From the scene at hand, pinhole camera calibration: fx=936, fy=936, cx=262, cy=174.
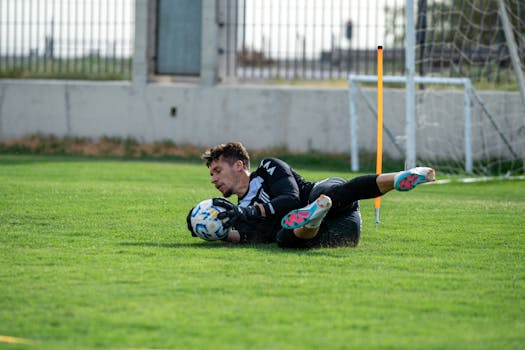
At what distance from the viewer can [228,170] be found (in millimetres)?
7496

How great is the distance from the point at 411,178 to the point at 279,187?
106cm

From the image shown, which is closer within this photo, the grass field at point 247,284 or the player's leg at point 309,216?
the grass field at point 247,284

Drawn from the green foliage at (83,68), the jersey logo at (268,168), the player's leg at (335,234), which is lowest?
the player's leg at (335,234)

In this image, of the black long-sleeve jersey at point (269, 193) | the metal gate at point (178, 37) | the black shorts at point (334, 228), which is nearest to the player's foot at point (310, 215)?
the black shorts at point (334, 228)

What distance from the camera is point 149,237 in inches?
303

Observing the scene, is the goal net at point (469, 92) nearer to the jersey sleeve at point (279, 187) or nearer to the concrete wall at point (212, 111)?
the concrete wall at point (212, 111)

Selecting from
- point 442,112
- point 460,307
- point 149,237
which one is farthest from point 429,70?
point 460,307

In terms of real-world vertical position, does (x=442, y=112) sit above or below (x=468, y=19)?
below

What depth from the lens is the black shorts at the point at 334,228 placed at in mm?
7117

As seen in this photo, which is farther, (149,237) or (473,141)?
(473,141)

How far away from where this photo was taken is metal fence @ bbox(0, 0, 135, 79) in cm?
1964

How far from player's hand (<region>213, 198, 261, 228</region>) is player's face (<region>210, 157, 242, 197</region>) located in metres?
0.34

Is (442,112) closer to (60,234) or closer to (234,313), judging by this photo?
(60,234)

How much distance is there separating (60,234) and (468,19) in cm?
1040
